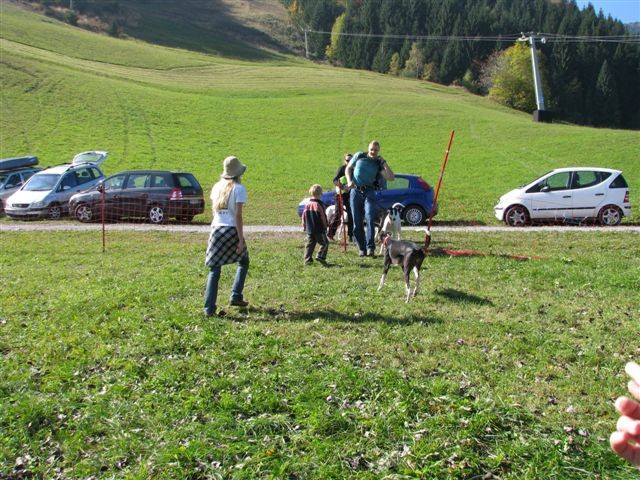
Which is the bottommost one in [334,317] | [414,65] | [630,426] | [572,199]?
[334,317]

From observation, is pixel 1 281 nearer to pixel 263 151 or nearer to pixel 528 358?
pixel 528 358

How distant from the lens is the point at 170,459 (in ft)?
14.3

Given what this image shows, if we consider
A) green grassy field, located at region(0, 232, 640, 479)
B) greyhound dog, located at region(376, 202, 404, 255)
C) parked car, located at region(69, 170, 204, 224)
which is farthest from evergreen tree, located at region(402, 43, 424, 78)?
green grassy field, located at region(0, 232, 640, 479)

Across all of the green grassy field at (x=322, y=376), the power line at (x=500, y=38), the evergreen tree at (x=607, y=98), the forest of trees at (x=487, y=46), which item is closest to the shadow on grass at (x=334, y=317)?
the green grassy field at (x=322, y=376)

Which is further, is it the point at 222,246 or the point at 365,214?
the point at 365,214

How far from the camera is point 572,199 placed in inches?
658

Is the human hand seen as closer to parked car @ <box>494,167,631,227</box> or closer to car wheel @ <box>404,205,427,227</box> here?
car wheel @ <box>404,205,427,227</box>

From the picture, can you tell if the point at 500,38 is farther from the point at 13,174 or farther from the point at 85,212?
the point at 85,212

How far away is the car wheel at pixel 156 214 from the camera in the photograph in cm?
1898

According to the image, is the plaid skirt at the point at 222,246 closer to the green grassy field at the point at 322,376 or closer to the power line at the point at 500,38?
Result: the green grassy field at the point at 322,376

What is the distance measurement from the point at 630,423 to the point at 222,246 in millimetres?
5781

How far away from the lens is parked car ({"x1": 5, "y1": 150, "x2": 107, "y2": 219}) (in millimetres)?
19984

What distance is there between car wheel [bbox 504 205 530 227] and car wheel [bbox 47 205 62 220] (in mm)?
14502

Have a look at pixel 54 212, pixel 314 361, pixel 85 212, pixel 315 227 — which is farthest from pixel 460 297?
pixel 54 212
